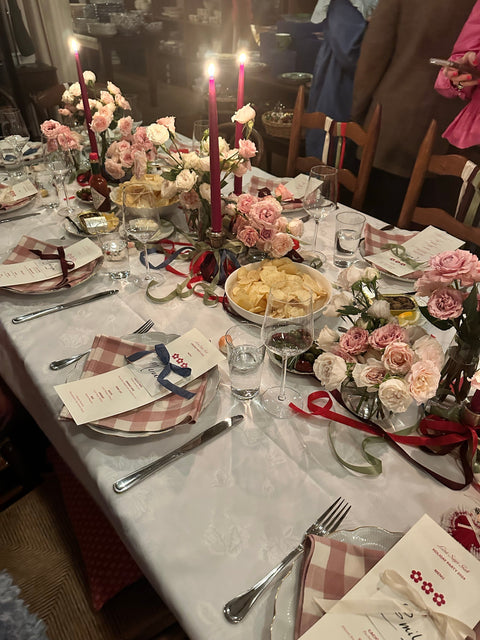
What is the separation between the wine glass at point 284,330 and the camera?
30.5 inches

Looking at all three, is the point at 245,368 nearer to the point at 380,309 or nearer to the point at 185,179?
the point at 380,309

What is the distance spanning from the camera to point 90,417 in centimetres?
80

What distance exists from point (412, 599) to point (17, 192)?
1.60 metres

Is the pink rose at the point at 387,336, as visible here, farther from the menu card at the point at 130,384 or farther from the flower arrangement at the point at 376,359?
the menu card at the point at 130,384

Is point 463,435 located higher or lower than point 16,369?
higher

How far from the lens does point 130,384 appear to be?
0.87m

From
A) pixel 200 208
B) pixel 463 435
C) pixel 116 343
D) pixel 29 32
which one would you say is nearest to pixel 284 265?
pixel 200 208

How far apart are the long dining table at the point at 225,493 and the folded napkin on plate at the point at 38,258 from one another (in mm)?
201

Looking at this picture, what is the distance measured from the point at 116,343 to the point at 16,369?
0.92 ft

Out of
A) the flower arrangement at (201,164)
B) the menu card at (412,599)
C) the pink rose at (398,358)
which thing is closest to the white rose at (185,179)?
the flower arrangement at (201,164)

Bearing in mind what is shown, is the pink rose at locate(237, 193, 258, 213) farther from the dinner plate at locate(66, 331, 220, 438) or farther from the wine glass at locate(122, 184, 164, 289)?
the dinner plate at locate(66, 331, 220, 438)

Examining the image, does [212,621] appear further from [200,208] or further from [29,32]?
[29,32]

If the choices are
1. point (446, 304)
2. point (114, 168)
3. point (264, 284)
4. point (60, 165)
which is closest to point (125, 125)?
point (114, 168)

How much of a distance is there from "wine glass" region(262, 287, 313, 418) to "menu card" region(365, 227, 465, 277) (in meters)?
0.51
